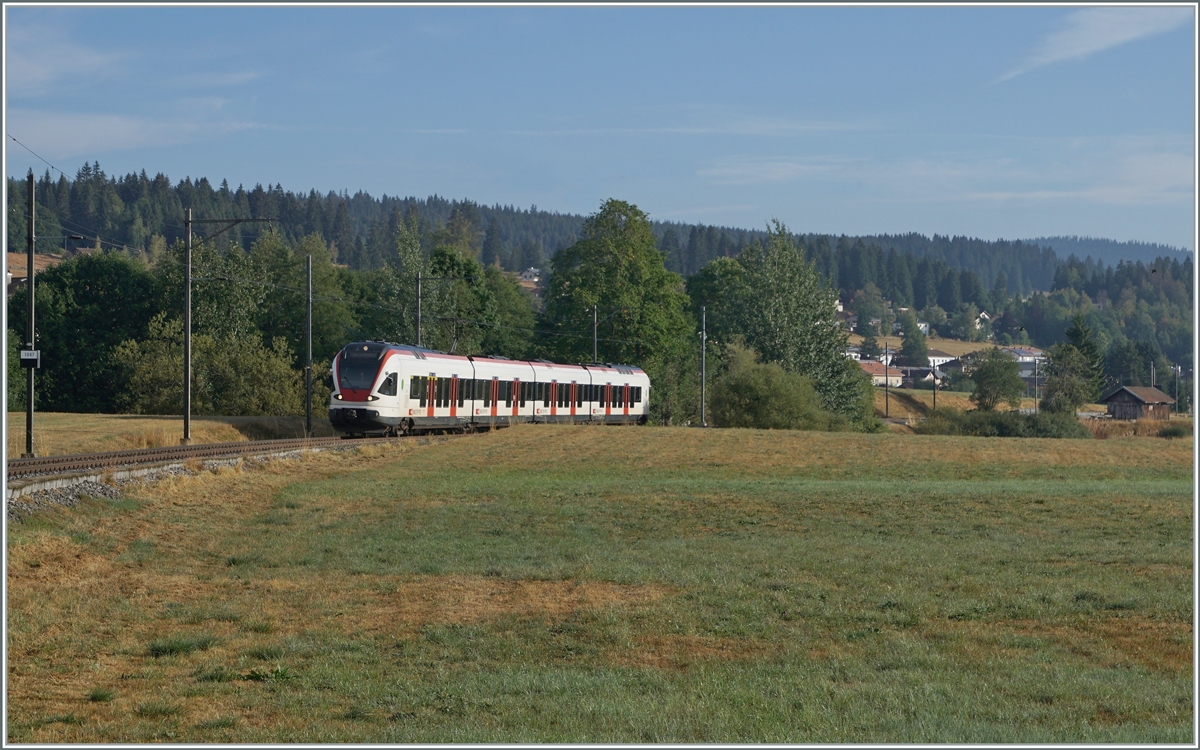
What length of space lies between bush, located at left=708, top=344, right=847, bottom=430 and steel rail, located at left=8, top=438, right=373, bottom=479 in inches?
1253

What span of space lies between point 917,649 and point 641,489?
18.7m

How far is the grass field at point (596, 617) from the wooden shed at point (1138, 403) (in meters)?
116

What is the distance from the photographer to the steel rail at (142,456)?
2566 cm

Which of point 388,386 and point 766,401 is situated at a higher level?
point 388,386

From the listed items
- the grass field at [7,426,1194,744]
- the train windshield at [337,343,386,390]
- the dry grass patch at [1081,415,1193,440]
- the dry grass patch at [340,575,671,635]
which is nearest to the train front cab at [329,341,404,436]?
the train windshield at [337,343,386,390]

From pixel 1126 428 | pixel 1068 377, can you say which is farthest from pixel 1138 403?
pixel 1126 428

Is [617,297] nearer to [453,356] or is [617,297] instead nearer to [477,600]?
[453,356]

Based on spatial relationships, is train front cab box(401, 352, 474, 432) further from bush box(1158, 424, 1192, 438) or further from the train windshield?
bush box(1158, 424, 1192, 438)

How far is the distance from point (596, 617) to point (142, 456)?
19983mm

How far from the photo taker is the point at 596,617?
47.4ft

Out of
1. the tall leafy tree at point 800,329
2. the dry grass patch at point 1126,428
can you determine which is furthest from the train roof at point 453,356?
the dry grass patch at point 1126,428

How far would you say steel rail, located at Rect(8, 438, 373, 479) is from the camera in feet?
84.2

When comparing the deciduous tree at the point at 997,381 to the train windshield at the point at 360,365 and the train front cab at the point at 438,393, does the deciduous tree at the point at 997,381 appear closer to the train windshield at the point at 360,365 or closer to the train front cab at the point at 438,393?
the train front cab at the point at 438,393

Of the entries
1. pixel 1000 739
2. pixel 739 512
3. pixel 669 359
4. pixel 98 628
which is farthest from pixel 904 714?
pixel 669 359
